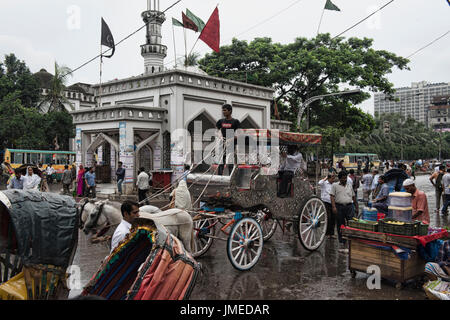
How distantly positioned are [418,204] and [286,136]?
284 cm

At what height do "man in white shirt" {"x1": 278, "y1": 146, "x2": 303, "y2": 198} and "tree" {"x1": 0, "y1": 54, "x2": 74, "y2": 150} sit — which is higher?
"tree" {"x1": 0, "y1": 54, "x2": 74, "y2": 150}

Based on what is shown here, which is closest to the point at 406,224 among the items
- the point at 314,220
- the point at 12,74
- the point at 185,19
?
the point at 314,220

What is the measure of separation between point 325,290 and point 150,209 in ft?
10.3

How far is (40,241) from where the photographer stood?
12.8 feet

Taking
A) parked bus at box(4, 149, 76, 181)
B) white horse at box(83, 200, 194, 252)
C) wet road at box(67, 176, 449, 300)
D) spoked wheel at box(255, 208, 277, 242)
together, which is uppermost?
parked bus at box(4, 149, 76, 181)

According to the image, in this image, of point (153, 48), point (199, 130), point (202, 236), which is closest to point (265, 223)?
point (202, 236)

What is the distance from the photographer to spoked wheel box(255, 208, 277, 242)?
8.20 m

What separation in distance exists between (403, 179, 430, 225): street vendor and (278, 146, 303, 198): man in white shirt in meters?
2.30

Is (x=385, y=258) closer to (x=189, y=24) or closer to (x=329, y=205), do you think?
(x=329, y=205)

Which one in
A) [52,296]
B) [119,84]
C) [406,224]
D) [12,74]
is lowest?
[52,296]

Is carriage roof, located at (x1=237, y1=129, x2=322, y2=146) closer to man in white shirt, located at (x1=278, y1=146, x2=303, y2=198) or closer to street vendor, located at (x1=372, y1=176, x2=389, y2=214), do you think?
man in white shirt, located at (x1=278, y1=146, x2=303, y2=198)

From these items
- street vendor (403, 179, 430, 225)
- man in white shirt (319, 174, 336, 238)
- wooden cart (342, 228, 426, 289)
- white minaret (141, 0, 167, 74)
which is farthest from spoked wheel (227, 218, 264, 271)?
white minaret (141, 0, 167, 74)

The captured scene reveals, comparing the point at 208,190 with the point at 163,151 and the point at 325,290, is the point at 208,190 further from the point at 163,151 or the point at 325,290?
the point at 163,151

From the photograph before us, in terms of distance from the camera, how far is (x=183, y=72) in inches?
756
